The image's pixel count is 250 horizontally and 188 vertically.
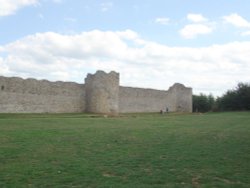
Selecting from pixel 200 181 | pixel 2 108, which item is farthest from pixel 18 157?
pixel 2 108

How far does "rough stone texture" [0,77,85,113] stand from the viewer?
105 ft

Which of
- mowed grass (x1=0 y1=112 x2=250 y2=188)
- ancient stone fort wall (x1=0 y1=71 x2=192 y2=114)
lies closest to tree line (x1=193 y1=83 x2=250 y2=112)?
ancient stone fort wall (x1=0 y1=71 x2=192 y2=114)

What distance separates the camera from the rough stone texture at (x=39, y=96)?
105 feet

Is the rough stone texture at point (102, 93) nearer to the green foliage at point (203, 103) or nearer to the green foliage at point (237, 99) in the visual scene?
the green foliage at point (237, 99)

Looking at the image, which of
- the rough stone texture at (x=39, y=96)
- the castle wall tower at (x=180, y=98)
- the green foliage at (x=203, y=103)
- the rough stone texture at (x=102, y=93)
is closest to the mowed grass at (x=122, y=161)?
the rough stone texture at (x=39, y=96)

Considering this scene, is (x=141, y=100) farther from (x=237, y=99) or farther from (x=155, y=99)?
(x=237, y=99)

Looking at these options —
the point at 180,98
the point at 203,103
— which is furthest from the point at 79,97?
the point at 203,103

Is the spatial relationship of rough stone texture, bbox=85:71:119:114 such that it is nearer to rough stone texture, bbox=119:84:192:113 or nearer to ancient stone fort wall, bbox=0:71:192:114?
ancient stone fort wall, bbox=0:71:192:114

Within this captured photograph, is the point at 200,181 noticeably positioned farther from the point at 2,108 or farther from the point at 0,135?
the point at 2,108

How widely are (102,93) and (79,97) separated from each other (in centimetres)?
208

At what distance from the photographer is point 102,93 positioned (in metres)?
39.2

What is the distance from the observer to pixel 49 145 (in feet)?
40.7

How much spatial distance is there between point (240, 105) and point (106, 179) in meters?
51.6

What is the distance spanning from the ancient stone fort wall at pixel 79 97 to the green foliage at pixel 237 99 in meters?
9.60
